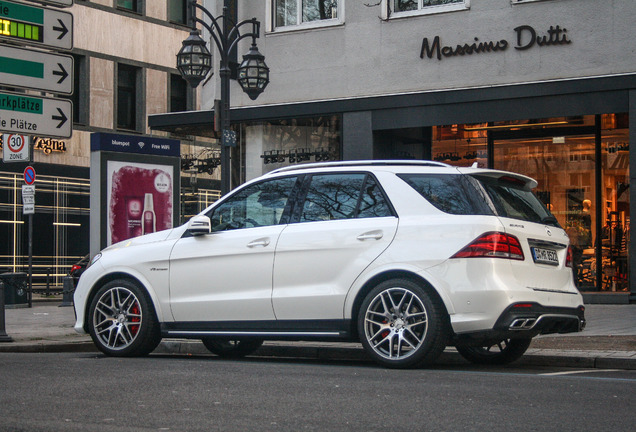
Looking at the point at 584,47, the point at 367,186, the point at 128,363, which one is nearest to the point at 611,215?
the point at 584,47

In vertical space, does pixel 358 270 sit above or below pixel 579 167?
Result: below

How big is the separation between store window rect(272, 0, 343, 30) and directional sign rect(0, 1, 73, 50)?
7492mm

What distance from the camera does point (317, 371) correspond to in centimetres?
831

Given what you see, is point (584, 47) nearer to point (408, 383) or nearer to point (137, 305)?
point (137, 305)

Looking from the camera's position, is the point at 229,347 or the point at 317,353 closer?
the point at 317,353

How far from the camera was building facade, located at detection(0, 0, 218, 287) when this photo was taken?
3234cm

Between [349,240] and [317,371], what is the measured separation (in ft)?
3.88

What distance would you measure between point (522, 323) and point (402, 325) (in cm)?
96

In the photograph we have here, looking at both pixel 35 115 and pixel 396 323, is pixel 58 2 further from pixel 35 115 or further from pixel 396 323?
pixel 396 323

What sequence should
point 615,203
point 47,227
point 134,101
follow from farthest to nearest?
point 134,101 < point 47,227 < point 615,203

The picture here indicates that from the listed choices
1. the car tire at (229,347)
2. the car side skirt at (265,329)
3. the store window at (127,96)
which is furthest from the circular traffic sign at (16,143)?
the car side skirt at (265,329)

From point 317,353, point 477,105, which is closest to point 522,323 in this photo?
point 317,353

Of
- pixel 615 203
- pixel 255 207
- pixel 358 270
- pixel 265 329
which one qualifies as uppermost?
pixel 615 203

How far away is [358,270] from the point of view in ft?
28.7
